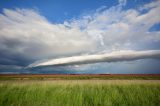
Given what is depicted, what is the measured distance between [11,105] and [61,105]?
1418 mm

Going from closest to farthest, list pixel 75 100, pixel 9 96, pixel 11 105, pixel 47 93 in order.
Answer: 1. pixel 11 105
2. pixel 75 100
3. pixel 9 96
4. pixel 47 93

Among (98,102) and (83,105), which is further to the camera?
(98,102)

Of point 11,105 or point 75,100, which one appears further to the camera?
point 75,100

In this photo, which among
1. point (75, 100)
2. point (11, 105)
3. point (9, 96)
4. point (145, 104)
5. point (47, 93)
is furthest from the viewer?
point (47, 93)

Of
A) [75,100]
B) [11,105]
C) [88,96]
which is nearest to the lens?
[11,105]

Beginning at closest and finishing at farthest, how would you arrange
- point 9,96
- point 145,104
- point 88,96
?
1. point 145,104
2. point 9,96
3. point 88,96

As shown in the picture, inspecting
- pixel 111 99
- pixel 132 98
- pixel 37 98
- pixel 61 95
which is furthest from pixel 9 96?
pixel 132 98

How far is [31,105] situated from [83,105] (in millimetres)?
1526

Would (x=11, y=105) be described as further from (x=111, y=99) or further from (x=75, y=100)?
(x=111, y=99)

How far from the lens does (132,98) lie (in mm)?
5273

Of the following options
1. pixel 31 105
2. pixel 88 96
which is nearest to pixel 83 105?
pixel 88 96

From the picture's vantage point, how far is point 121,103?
4973 millimetres

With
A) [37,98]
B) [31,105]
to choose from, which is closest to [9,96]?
[37,98]

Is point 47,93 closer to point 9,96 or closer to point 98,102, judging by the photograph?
point 9,96
